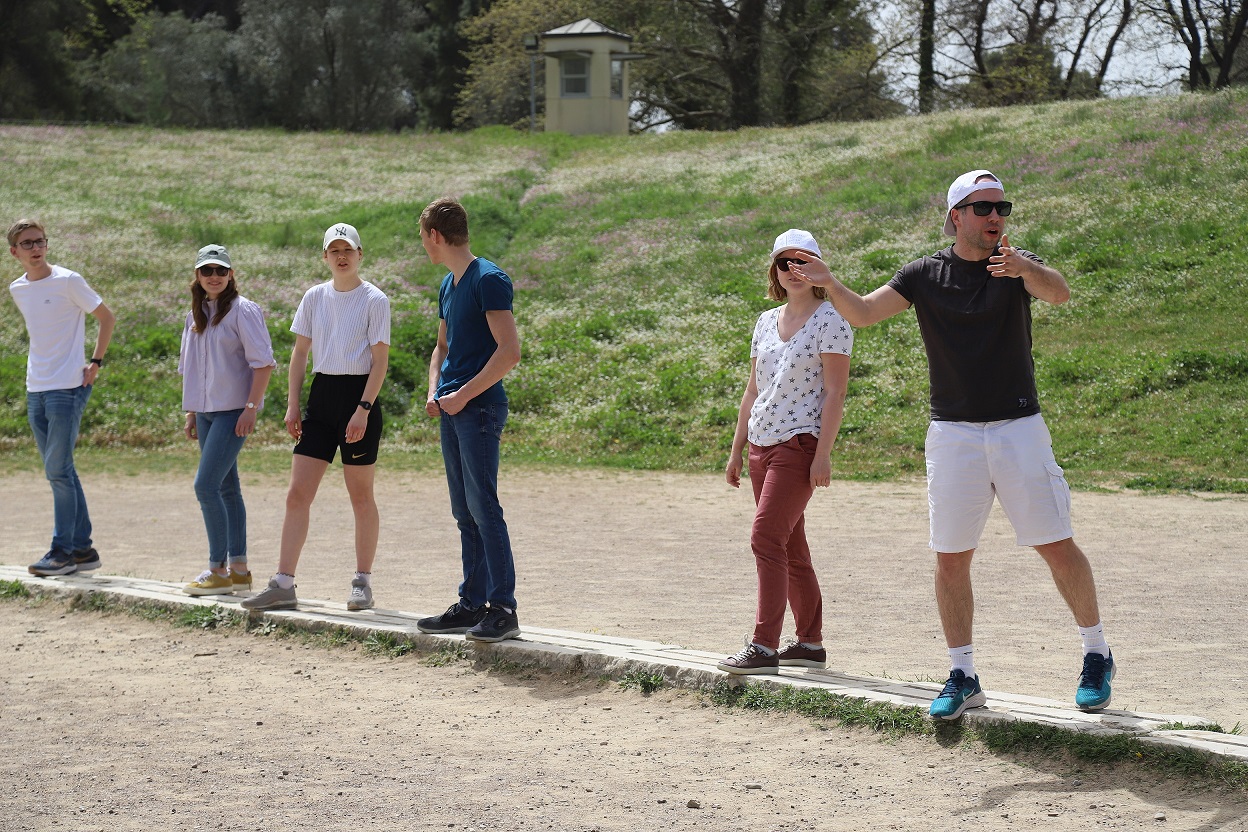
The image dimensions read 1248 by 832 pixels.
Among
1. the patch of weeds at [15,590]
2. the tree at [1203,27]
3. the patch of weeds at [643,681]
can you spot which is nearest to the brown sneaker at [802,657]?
the patch of weeds at [643,681]

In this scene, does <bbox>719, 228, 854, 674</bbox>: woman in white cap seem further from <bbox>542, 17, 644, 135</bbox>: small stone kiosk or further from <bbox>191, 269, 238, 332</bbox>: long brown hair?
<bbox>542, 17, 644, 135</bbox>: small stone kiosk

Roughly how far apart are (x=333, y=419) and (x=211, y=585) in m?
1.53

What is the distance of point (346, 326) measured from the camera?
6875 mm

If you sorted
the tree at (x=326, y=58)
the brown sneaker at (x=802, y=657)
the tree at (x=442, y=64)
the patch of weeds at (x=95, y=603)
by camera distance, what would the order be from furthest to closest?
the tree at (x=442, y=64), the tree at (x=326, y=58), the patch of weeds at (x=95, y=603), the brown sneaker at (x=802, y=657)

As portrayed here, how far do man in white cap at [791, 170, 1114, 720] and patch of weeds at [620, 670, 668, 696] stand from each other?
128cm

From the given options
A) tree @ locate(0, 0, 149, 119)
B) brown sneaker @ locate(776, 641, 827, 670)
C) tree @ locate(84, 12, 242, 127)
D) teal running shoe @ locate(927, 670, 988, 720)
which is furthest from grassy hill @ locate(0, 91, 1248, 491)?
tree @ locate(84, 12, 242, 127)

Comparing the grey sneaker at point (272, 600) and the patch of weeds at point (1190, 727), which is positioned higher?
the patch of weeds at point (1190, 727)

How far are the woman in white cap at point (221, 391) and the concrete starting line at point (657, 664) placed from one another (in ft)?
1.19

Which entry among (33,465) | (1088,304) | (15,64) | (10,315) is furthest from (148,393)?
(15,64)

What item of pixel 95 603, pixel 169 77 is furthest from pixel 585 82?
pixel 95 603

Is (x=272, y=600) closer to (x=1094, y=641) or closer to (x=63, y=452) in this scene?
(x=63, y=452)

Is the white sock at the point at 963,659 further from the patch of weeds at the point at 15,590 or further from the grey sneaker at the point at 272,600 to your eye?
the patch of weeds at the point at 15,590

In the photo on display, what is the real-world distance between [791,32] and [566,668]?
39.3 metres

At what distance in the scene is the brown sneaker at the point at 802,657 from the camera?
18.8 feet
